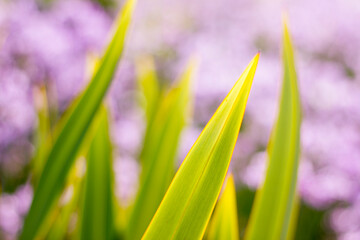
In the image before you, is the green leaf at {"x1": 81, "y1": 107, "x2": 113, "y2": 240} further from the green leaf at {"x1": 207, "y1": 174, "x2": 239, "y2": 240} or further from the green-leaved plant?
the green leaf at {"x1": 207, "y1": 174, "x2": 239, "y2": 240}

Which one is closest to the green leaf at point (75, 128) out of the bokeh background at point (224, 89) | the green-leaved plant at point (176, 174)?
the green-leaved plant at point (176, 174)

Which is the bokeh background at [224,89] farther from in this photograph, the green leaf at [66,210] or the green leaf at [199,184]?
the green leaf at [199,184]

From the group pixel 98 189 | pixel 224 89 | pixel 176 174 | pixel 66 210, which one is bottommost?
pixel 66 210

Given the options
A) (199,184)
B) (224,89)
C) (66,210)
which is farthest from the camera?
(224,89)

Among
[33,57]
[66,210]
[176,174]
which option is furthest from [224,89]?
[176,174]

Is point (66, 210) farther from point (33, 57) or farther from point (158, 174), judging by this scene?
point (33, 57)

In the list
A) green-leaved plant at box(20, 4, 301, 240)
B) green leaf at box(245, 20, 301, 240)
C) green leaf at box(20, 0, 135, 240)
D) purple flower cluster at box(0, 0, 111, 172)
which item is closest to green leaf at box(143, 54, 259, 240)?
green-leaved plant at box(20, 4, 301, 240)
